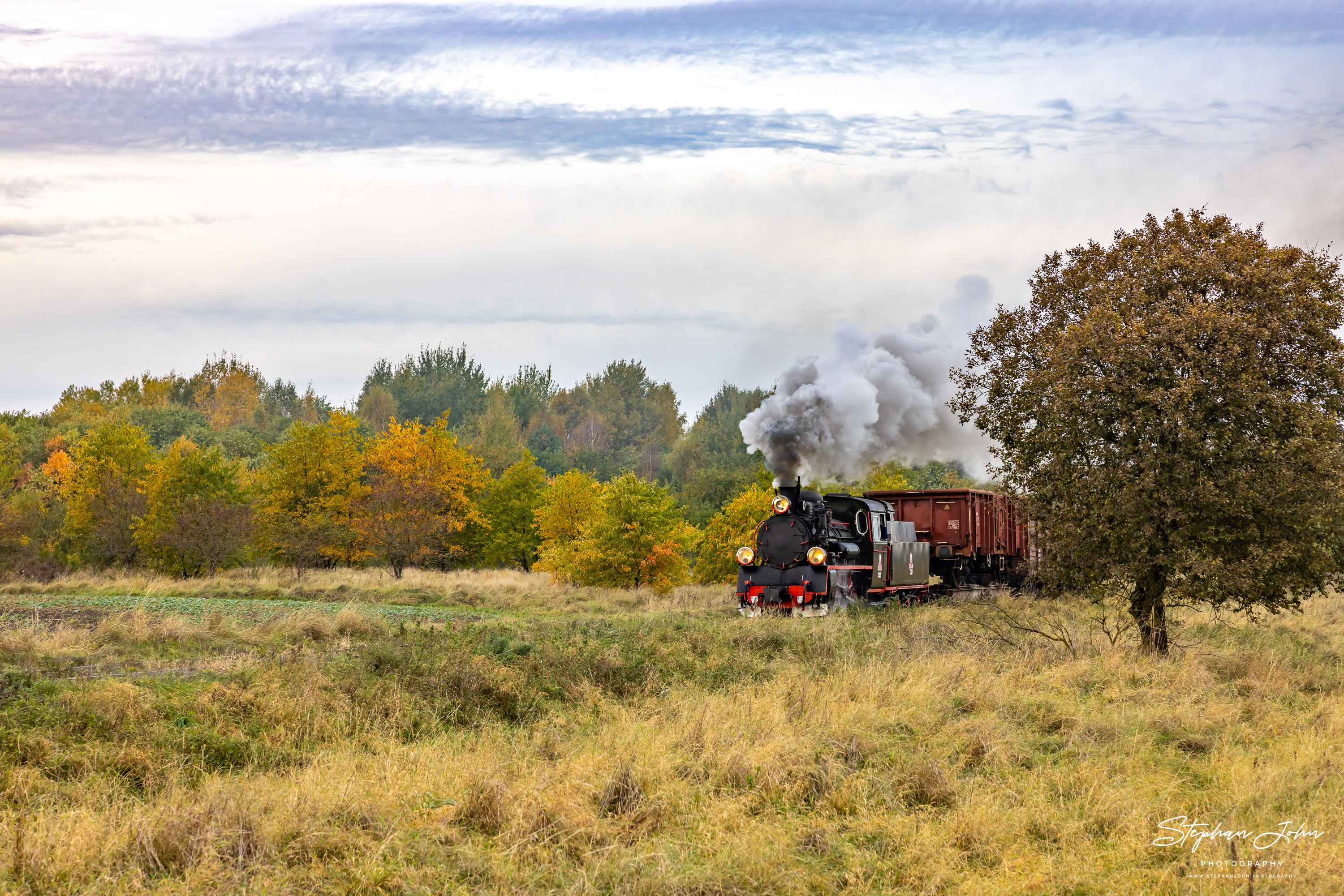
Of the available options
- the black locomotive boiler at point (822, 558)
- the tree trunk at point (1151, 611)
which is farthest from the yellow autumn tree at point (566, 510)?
the tree trunk at point (1151, 611)

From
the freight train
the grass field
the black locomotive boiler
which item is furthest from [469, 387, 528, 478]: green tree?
the grass field

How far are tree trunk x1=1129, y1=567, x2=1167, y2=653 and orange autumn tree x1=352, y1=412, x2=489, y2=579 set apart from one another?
27204 millimetres

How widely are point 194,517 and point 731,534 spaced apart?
63.9 ft

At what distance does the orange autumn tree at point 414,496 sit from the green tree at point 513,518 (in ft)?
16.4

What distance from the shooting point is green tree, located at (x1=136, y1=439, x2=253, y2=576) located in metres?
33.9

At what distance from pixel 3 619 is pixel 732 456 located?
75063 millimetres

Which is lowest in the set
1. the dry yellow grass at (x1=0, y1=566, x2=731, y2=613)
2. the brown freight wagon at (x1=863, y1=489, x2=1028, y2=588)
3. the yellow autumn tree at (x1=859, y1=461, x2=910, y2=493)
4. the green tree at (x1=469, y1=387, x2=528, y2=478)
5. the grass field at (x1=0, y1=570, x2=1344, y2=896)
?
the dry yellow grass at (x1=0, y1=566, x2=731, y2=613)

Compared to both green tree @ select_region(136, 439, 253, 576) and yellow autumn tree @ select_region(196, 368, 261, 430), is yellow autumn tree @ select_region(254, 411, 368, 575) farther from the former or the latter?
yellow autumn tree @ select_region(196, 368, 261, 430)

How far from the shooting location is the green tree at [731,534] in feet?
113

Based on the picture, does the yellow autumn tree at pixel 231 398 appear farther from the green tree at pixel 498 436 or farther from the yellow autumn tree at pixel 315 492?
the yellow autumn tree at pixel 315 492

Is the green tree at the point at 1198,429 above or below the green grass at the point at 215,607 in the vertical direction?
above

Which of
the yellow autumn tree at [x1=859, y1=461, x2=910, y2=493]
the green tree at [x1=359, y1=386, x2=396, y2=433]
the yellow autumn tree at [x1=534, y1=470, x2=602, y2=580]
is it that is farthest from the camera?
the green tree at [x1=359, y1=386, x2=396, y2=433]

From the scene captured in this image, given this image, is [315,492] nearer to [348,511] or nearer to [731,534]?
[348,511]

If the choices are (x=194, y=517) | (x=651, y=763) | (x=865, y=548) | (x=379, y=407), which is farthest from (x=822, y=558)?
(x=379, y=407)
